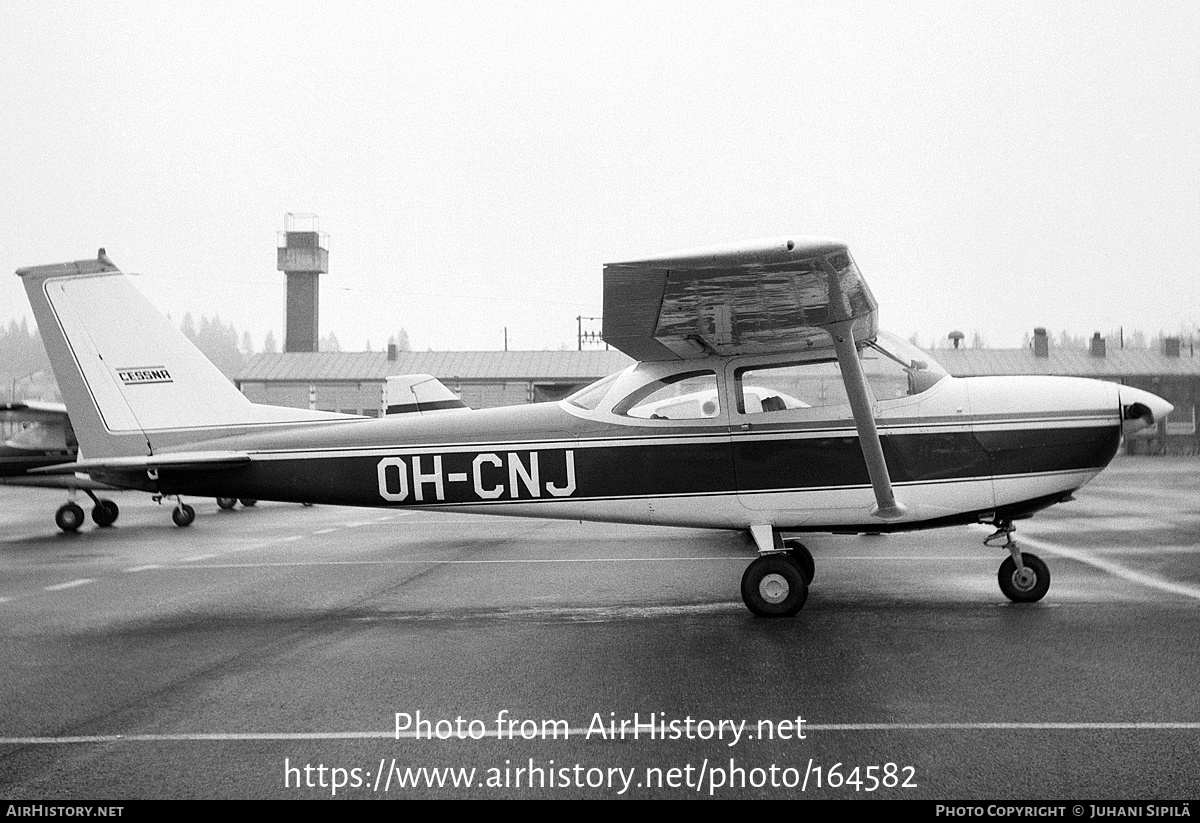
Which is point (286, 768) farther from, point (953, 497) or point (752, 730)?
point (953, 497)

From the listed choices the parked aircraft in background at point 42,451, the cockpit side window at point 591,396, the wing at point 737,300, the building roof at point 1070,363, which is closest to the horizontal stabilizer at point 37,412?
the parked aircraft in background at point 42,451

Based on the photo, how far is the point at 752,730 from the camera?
395cm

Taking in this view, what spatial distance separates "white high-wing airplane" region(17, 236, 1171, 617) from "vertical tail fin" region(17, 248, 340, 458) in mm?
44

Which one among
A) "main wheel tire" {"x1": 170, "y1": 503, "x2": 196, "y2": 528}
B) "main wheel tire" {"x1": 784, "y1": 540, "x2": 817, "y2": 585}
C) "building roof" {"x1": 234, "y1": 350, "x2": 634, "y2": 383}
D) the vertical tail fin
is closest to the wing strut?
"main wheel tire" {"x1": 784, "y1": 540, "x2": 817, "y2": 585}

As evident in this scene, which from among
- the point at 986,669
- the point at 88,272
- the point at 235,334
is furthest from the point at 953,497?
the point at 235,334

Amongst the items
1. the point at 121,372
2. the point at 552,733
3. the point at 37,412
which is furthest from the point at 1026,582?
the point at 37,412

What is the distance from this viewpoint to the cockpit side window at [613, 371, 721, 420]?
700 centimetres

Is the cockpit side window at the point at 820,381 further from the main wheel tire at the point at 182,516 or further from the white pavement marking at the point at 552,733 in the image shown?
the main wheel tire at the point at 182,516

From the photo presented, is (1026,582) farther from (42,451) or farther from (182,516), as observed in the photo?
(42,451)

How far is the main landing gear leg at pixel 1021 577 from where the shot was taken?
683cm

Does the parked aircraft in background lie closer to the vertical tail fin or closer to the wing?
the vertical tail fin

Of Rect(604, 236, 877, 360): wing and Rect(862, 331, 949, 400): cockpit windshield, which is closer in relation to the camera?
Rect(604, 236, 877, 360): wing

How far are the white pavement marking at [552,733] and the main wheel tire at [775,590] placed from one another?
8.01 feet

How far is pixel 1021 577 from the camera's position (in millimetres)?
6863
